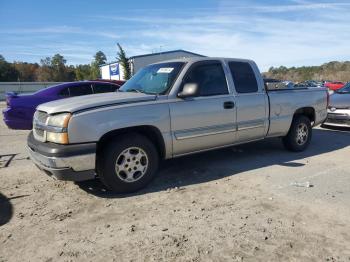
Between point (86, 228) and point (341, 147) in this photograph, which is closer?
point (86, 228)

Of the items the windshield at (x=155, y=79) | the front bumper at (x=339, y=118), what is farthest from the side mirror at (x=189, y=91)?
the front bumper at (x=339, y=118)

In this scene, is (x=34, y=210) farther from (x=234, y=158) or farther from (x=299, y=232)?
(x=234, y=158)

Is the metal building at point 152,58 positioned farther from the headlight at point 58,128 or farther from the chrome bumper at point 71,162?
the chrome bumper at point 71,162

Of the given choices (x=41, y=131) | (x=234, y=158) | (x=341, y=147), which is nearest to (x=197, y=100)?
(x=234, y=158)

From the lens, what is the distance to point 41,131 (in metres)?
4.71

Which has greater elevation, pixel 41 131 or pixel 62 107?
pixel 62 107

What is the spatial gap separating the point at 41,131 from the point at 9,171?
185 centimetres

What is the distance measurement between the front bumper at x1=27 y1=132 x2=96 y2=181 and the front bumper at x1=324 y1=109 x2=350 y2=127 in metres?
7.54

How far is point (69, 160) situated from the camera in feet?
14.0

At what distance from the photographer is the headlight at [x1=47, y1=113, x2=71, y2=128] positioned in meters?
4.29

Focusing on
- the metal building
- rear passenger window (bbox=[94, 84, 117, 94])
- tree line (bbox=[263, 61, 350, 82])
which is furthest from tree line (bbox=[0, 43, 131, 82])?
rear passenger window (bbox=[94, 84, 117, 94])

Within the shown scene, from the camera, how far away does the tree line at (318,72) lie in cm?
8200

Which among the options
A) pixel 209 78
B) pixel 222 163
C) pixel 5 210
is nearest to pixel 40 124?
pixel 5 210

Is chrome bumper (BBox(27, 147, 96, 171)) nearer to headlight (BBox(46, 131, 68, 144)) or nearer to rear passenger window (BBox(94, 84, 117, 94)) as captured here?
headlight (BBox(46, 131, 68, 144))
